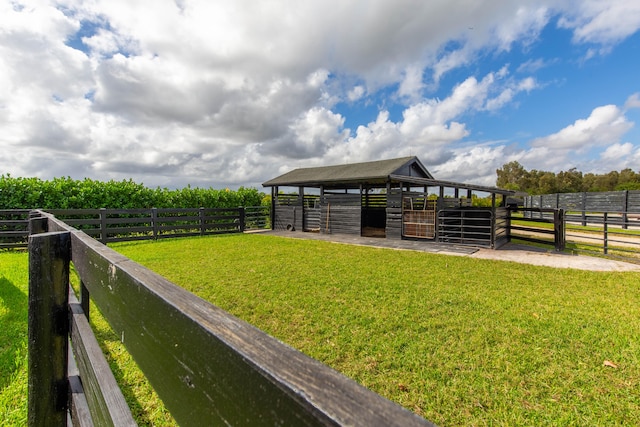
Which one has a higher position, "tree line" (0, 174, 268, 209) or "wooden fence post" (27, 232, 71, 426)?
"tree line" (0, 174, 268, 209)

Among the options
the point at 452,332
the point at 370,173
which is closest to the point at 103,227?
the point at 370,173

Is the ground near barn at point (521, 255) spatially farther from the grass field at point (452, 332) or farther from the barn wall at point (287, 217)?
the barn wall at point (287, 217)

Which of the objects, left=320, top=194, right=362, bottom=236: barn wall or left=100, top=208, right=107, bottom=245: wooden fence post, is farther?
left=320, top=194, right=362, bottom=236: barn wall

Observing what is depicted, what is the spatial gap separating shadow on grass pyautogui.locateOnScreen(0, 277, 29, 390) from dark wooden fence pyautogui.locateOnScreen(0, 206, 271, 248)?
523cm

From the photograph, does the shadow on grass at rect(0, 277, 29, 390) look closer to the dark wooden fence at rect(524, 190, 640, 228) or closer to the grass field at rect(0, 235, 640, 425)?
the grass field at rect(0, 235, 640, 425)

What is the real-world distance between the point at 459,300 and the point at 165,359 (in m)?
4.82

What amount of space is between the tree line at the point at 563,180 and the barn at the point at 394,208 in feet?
134

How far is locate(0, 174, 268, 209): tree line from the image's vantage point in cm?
962

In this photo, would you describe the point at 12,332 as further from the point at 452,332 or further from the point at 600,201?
the point at 600,201

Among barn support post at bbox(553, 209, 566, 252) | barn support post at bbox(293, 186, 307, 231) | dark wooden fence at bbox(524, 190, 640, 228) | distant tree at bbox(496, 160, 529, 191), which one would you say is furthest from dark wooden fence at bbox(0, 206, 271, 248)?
distant tree at bbox(496, 160, 529, 191)

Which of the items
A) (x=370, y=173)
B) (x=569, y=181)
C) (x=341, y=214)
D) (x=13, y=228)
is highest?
(x=569, y=181)

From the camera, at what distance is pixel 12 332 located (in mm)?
3439

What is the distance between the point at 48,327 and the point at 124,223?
12058 millimetres

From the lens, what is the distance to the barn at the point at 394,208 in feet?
34.0
